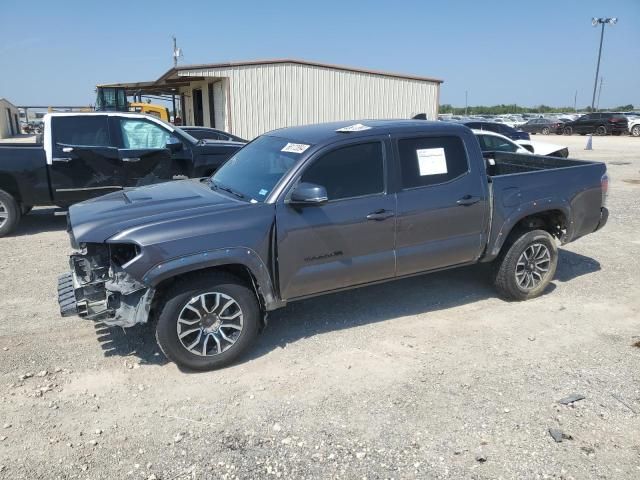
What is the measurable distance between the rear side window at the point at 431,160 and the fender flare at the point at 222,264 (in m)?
1.46

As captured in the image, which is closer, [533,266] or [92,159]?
[533,266]

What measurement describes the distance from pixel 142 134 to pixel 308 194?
572 cm

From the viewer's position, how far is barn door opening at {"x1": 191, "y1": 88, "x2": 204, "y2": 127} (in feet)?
81.6

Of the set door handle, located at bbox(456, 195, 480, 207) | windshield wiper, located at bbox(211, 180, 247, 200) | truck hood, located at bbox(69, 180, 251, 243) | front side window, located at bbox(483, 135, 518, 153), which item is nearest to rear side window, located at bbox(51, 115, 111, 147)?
truck hood, located at bbox(69, 180, 251, 243)

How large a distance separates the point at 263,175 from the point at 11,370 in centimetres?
247

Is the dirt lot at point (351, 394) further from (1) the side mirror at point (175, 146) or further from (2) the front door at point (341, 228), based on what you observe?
(1) the side mirror at point (175, 146)

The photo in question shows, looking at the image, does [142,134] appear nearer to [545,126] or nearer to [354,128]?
[354,128]

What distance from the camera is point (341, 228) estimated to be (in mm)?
4184

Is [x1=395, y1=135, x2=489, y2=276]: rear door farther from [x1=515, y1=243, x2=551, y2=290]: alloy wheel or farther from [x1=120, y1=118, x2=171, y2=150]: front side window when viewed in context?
[x1=120, y1=118, x2=171, y2=150]: front side window

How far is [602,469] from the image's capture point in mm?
2895

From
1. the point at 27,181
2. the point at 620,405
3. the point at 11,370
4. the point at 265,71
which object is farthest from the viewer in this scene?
the point at 265,71

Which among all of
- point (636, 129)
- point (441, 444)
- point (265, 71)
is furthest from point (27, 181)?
point (636, 129)

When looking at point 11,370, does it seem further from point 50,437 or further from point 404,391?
point 404,391

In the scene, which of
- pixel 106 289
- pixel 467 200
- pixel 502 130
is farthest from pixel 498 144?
pixel 106 289
